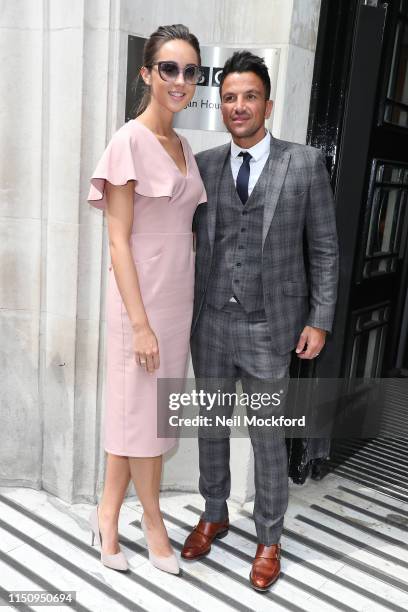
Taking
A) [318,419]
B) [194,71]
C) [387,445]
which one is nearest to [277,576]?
[318,419]

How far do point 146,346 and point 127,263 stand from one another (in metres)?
0.33

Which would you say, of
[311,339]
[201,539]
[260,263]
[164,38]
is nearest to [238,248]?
[260,263]

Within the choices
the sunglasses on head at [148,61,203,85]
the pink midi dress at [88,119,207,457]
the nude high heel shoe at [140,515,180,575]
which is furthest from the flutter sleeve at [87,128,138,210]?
the nude high heel shoe at [140,515,180,575]

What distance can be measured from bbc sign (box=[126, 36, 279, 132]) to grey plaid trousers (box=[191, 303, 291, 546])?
95cm

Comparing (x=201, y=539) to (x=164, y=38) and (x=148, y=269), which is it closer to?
(x=148, y=269)

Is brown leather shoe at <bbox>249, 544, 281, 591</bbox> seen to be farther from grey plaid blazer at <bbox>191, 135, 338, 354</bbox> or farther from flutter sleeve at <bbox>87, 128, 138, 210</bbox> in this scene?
flutter sleeve at <bbox>87, 128, 138, 210</bbox>

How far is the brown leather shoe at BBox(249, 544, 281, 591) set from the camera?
262 centimetres

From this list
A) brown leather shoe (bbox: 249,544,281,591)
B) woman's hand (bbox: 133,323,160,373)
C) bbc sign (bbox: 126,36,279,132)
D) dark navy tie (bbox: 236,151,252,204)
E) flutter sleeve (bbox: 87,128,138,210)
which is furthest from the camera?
bbc sign (bbox: 126,36,279,132)

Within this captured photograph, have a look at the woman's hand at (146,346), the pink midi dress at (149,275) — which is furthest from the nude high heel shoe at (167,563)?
the woman's hand at (146,346)

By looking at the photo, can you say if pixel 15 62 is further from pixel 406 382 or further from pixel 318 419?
pixel 406 382

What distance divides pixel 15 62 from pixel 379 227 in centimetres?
219

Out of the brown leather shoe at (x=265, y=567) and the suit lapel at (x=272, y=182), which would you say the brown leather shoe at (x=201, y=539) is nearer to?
the brown leather shoe at (x=265, y=567)

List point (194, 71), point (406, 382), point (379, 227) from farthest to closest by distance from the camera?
1. point (406, 382)
2. point (379, 227)
3. point (194, 71)

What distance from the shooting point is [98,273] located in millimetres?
2953
